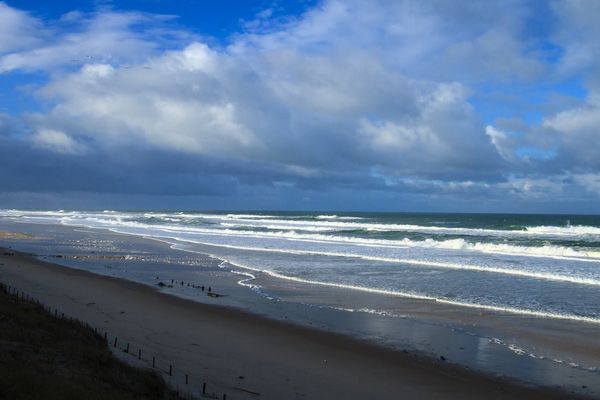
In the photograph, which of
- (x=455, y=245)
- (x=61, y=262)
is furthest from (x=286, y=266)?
(x=455, y=245)

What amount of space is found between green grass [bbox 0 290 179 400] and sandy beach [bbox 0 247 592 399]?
0.88 m

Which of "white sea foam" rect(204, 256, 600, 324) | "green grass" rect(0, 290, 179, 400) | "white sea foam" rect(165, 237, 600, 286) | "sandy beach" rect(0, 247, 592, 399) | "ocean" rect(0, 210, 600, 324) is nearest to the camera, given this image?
"green grass" rect(0, 290, 179, 400)

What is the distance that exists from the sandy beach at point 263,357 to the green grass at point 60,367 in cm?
88

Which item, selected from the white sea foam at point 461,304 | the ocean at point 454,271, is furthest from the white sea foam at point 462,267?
the white sea foam at point 461,304

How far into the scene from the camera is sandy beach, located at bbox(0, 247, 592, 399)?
8.44m

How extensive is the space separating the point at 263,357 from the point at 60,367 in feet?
14.1

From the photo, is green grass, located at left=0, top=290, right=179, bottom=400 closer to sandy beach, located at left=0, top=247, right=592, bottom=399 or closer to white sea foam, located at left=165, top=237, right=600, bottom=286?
sandy beach, located at left=0, top=247, right=592, bottom=399

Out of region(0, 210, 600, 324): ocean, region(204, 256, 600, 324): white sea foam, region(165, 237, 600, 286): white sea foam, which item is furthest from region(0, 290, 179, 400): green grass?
region(165, 237, 600, 286): white sea foam

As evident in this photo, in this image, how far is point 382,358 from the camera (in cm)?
1026

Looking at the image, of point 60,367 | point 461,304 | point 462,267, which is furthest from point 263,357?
point 462,267

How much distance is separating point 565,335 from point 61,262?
21.6 m

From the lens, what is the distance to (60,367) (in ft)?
22.2

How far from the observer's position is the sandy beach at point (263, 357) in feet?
27.7

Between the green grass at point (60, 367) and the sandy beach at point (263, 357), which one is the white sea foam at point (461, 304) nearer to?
the sandy beach at point (263, 357)
